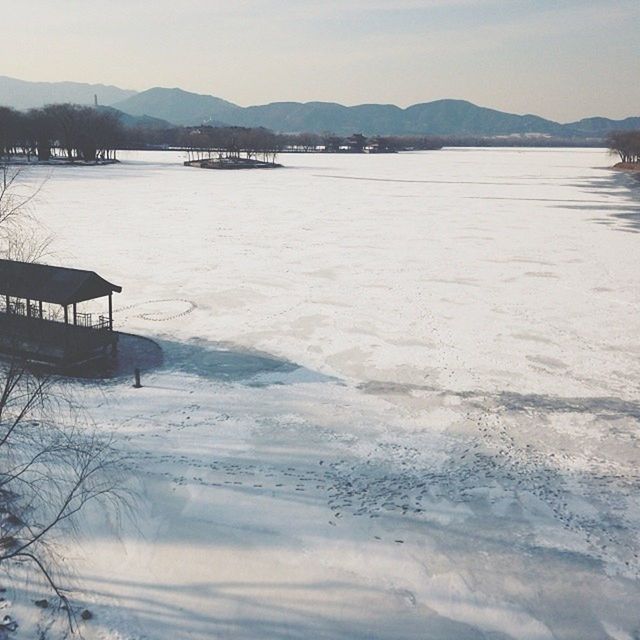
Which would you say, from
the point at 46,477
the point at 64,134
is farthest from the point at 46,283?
the point at 64,134

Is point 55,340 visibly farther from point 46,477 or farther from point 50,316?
point 46,477

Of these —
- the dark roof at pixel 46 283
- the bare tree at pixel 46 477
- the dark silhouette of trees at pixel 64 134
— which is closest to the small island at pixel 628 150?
the dark silhouette of trees at pixel 64 134

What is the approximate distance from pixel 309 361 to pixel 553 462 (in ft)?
23.3

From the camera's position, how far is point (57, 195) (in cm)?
5175

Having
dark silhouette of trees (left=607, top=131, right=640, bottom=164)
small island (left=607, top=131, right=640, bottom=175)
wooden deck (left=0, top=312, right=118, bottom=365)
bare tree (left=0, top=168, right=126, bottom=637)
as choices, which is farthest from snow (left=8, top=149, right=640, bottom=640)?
dark silhouette of trees (left=607, top=131, right=640, bottom=164)

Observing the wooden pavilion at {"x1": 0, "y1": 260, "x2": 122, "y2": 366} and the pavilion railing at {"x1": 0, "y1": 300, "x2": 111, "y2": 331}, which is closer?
the wooden pavilion at {"x1": 0, "y1": 260, "x2": 122, "y2": 366}

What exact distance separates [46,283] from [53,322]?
1.68m

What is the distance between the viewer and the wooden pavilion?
606 inches

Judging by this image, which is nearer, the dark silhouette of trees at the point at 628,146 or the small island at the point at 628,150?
the small island at the point at 628,150

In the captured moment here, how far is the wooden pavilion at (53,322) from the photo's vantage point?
1538cm

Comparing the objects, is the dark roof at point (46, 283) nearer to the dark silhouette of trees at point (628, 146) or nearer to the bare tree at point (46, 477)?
the bare tree at point (46, 477)

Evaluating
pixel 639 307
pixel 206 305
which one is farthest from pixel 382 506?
pixel 639 307

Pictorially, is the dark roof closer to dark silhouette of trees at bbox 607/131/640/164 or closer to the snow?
the snow

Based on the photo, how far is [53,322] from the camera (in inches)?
675
